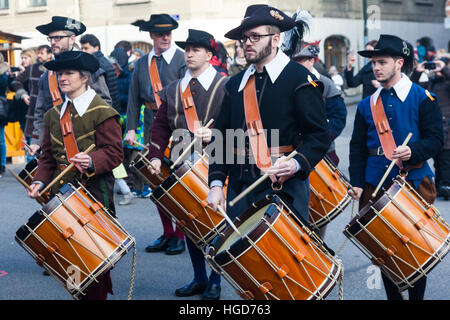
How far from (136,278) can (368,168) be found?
7.74 feet

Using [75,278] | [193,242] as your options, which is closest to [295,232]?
[75,278]

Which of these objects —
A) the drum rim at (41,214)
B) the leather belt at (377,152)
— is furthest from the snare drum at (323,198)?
the drum rim at (41,214)

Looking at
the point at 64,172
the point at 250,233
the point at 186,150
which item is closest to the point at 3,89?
the point at 186,150

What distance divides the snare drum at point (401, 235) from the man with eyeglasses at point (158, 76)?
292 centimetres

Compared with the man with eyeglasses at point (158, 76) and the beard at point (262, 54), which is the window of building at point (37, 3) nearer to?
the man with eyeglasses at point (158, 76)

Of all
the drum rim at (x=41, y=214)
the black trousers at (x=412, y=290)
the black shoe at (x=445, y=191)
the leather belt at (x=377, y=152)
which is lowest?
the black shoe at (x=445, y=191)

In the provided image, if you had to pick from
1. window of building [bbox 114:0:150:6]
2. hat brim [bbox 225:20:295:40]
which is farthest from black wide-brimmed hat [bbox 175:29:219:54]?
window of building [bbox 114:0:150:6]

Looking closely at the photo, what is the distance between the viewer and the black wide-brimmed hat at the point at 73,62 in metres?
4.89

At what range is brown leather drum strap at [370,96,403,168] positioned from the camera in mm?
4771

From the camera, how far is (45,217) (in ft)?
14.4

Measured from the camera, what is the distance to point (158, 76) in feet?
22.9

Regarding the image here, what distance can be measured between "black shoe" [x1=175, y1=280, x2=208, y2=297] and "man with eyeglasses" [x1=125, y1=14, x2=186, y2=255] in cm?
128

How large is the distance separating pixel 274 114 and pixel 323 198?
6.53 feet

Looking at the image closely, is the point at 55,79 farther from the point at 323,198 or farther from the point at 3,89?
the point at 3,89
